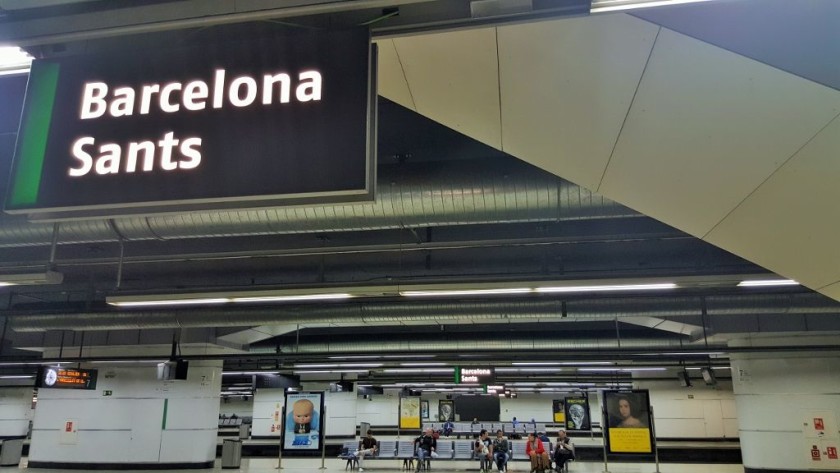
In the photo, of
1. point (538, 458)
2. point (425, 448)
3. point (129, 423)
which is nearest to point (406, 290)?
point (538, 458)

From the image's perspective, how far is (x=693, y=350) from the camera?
13.0 m

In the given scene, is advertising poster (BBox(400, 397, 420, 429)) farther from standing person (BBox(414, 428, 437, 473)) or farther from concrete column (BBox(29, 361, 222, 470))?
concrete column (BBox(29, 361, 222, 470))

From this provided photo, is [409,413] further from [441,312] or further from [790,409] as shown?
[441,312]

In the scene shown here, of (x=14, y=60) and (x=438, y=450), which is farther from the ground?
(x=14, y=60)

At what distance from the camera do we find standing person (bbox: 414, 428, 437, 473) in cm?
1780

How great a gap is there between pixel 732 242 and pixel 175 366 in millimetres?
14474

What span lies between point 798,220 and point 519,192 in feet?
9.35

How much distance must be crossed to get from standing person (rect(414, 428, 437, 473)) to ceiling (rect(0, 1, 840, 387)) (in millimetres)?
5229

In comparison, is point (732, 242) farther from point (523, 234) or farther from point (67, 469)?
point (67, 469)

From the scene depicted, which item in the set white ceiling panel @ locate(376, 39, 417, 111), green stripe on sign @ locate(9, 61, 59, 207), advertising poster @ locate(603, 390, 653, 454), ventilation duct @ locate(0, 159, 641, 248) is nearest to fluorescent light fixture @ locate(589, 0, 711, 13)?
white ceiling panel @ locate(376, 39, 417, 111)

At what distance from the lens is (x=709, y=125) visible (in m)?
3.16

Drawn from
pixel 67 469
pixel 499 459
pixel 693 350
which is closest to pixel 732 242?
pixel 693 350

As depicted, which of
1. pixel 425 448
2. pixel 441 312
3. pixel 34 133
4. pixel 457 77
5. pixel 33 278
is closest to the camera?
pixel 34 133

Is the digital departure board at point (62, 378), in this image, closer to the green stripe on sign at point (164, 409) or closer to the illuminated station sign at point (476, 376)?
the green stripe on sign at point (164, 409)
